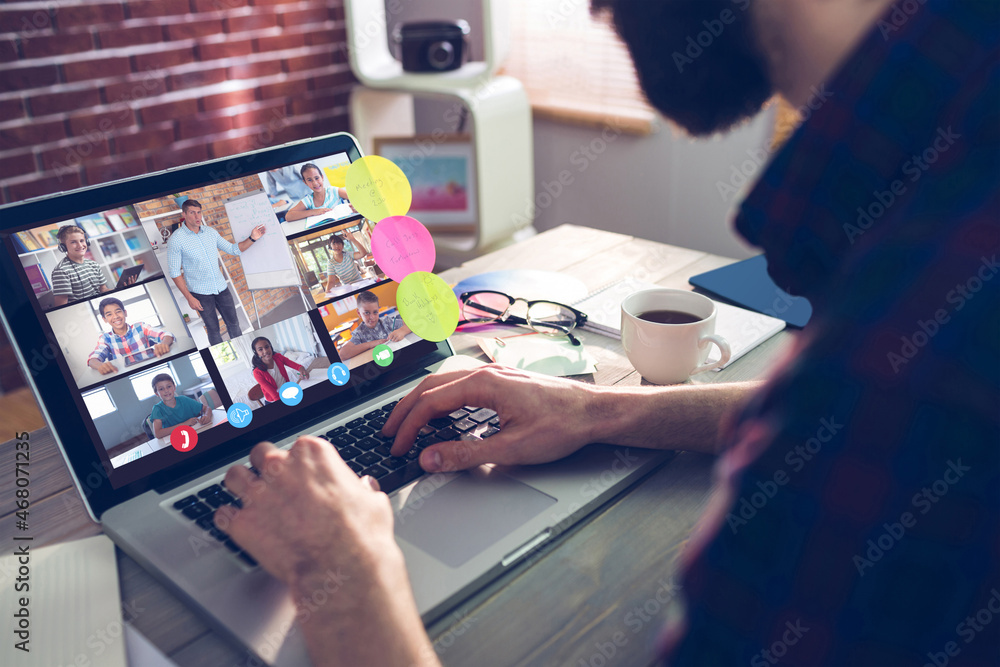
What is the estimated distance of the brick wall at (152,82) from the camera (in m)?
2.02

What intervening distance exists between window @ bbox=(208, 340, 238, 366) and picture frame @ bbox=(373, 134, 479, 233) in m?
1.70

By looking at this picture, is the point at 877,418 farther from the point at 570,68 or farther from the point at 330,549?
the point at 570,68

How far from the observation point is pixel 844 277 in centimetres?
39

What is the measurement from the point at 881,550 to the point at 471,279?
862mm

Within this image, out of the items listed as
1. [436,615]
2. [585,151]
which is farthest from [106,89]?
[436,615]

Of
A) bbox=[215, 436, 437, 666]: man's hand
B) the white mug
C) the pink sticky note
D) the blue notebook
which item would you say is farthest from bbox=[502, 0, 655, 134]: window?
bbox=[215, 436, 437, 666]: man's hand

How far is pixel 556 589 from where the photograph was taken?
1.86 ft

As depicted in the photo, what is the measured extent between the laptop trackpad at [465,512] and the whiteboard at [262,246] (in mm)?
263

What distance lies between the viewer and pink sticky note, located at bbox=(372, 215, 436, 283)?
2.71ft

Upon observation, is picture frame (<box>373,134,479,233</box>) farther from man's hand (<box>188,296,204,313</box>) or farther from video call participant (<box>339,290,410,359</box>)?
man's hand (<box>188,296,204,313</box>)

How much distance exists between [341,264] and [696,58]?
0.43 meters

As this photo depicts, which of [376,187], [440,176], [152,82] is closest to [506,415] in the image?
[376,187]

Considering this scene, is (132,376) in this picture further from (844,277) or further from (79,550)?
(844,277)

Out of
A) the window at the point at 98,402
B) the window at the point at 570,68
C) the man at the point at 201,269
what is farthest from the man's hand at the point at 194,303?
the window at the point at 570,68
